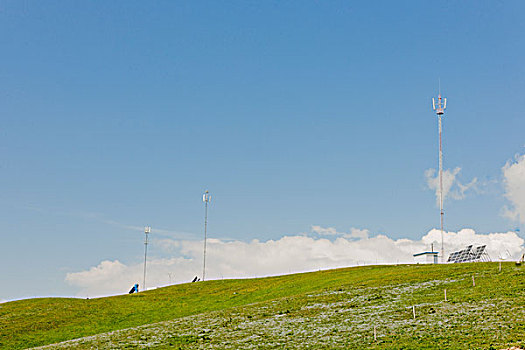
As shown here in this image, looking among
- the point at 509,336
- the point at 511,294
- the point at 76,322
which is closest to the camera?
the point at 509,336

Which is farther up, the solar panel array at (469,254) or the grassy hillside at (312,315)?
the solar panel array at (469,254)

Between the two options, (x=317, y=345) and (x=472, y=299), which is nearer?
(x=317, y=345)

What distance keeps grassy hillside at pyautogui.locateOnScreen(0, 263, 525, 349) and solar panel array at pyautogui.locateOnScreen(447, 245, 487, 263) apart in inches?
744

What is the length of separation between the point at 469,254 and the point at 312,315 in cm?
5598

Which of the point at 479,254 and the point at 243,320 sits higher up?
the point at 479,254

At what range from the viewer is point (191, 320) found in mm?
61406

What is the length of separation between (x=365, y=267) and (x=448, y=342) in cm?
6502

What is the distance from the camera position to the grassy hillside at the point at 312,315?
1647 inches

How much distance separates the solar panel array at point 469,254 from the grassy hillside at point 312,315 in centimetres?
1890

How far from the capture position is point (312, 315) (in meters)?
55.0

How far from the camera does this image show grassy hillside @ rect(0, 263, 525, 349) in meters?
41.8

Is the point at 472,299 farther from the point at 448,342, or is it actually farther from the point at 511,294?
the point at 448,342

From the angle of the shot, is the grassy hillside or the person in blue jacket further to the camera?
the person in blue jacket

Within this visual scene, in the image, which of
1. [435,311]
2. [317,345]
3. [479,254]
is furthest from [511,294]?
[479,254]
